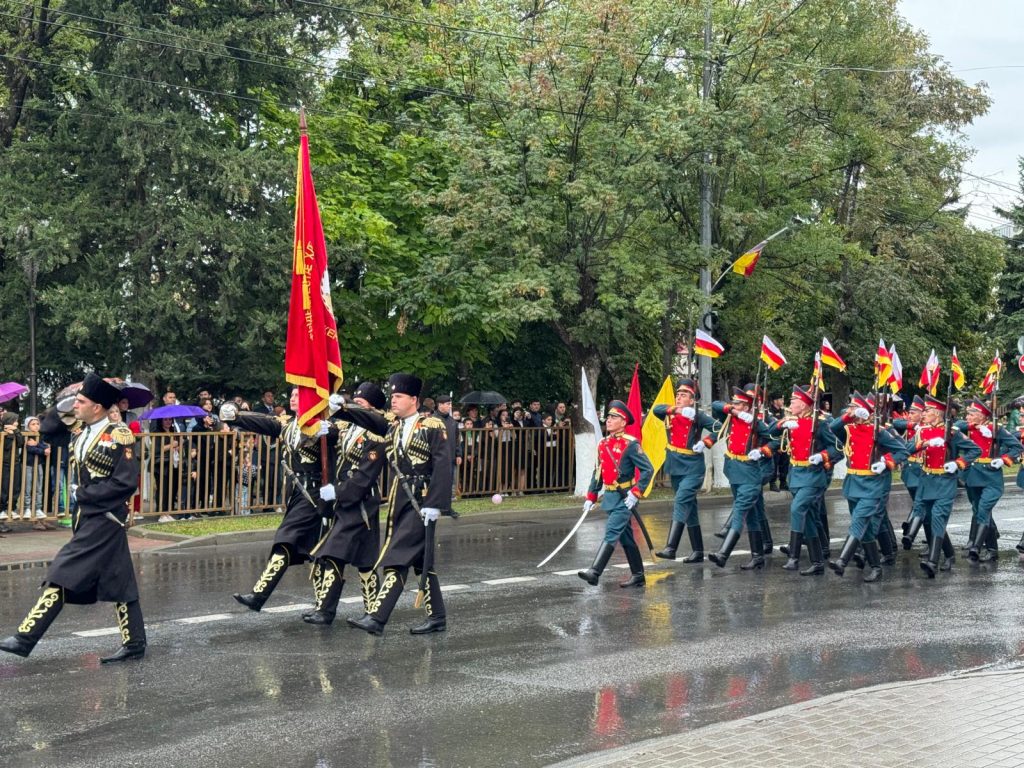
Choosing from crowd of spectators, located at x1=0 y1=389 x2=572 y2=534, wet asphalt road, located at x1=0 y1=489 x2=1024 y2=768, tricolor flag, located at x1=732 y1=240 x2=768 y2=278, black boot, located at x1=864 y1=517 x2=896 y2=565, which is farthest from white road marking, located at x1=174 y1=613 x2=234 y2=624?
tricolor flag, located at x1=732 y1=240 x2=768 y2=278

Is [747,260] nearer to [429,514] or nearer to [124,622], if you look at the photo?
[429,514]

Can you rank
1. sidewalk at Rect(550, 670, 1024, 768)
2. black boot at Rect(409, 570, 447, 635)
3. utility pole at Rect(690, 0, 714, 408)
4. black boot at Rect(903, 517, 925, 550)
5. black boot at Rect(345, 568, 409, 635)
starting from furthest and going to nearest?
utility pole at Rect(690, 0, 714, 408), black boot at Rect(903, 517, 925, 550), black boot at Rect(409, 570, 447, 635), black boot at Rect(345, 568, 409, 635), sidewalk at Rect(550, 670, 1024, 768)

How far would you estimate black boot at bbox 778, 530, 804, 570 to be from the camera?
1410 cm

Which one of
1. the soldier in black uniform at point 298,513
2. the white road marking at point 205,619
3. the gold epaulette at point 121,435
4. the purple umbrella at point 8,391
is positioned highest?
the purple umbrella at point 8,391

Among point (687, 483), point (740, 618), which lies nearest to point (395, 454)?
point (740, 618)

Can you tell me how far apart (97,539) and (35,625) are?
0.66m

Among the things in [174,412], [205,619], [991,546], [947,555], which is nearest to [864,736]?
[205,619]

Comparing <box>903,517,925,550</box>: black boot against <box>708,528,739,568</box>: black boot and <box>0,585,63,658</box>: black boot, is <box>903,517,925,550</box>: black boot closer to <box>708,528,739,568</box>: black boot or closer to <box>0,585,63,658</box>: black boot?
<box>708,528,739,568</box>: black boot

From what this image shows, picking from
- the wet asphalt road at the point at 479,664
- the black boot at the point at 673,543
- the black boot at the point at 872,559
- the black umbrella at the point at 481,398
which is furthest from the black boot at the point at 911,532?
the black umbrella at the point at 481,398

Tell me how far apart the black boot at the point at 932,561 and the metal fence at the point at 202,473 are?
7980mm

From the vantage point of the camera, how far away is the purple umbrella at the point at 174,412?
18.7 meters

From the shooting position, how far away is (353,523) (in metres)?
10.3


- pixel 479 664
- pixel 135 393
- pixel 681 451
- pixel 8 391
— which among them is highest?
pixel 8 391

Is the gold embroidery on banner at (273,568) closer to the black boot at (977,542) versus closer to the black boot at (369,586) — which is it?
the black boot at (369,586)
